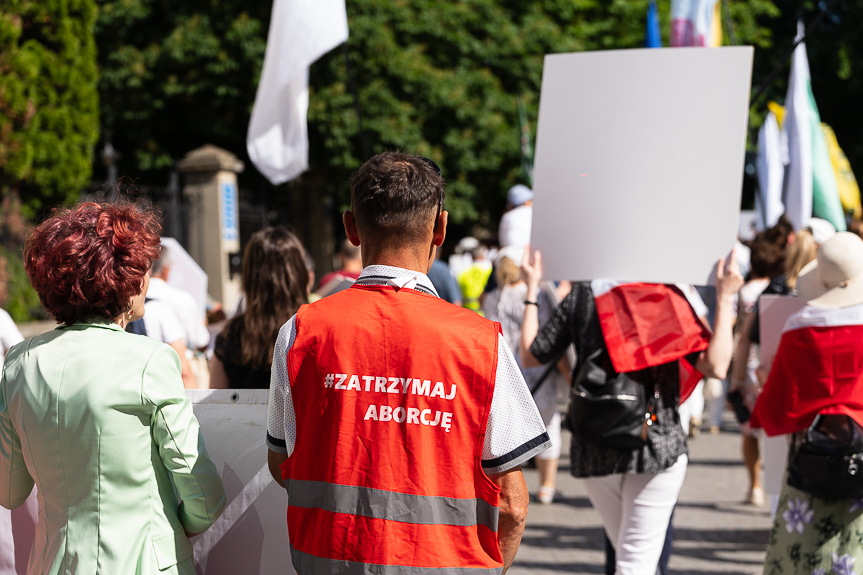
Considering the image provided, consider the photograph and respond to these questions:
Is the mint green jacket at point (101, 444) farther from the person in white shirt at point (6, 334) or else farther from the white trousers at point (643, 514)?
the white trousers at point (643, 514)

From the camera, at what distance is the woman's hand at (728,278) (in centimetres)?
284

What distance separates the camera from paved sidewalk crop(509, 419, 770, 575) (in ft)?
15.6

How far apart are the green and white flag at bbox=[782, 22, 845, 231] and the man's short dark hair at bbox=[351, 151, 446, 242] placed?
6.01 m

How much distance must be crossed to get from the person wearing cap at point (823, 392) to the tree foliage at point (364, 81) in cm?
1326

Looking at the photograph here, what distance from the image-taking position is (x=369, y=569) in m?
1.62

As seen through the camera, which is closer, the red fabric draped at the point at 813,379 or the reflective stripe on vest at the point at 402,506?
the reflective stripe on vest at the point at 402,506

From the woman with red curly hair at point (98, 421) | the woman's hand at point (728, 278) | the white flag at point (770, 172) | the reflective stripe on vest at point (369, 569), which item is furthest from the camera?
the white flag at point (770, 172)

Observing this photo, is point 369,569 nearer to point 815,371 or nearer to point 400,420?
point 400,420

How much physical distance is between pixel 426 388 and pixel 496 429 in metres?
0.18

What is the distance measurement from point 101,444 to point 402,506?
0.73 m

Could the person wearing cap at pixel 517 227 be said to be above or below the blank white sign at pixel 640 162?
below

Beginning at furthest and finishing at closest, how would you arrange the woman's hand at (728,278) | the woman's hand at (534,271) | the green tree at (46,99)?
the green tree at (46,99) → the woman's hand at (534,271) → the woman's hand at (728,278)

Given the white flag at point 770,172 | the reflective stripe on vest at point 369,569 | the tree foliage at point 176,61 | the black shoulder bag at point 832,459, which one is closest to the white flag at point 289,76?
the black shoulder bag at point 832,459

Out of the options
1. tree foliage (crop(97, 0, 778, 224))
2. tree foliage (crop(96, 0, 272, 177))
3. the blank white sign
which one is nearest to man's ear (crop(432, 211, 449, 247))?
the blank white sign
